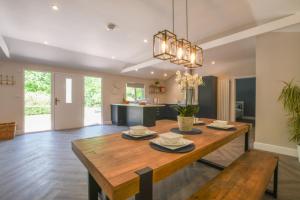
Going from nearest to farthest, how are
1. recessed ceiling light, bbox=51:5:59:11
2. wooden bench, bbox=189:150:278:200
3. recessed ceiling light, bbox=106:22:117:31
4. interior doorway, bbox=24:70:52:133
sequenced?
wooden bench, bbox=189:150:278:200, recessed ceiling light, bbox=51:5:59:11, recessed ceiling light, bbox=106:22:117:31, interior doorway, bbox=24:70:52:133

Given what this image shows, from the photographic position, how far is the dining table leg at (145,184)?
0.81 meters

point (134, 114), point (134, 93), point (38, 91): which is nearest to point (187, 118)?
point (134, 114)

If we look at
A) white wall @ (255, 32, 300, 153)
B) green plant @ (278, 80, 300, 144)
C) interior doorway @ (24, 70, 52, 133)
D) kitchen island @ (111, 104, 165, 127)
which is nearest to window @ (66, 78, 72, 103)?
interior doorway @ (24, 70, 52, 133)

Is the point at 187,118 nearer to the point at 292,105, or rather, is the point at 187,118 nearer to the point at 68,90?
the point at 292,105

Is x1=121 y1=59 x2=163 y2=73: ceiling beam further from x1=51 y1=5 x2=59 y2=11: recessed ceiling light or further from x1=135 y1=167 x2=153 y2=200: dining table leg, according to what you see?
x1=135 y1=167 x2=153 y2=200: dining table leg

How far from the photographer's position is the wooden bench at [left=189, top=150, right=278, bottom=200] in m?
1.12

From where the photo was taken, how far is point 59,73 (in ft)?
17.4

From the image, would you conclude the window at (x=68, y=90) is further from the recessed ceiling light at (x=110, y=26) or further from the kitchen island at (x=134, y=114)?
the recessed ceiling light at (x=110, y=26)

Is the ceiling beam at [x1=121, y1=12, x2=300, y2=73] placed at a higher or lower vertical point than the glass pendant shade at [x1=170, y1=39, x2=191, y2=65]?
higher

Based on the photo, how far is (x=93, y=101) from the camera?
6.29 meters

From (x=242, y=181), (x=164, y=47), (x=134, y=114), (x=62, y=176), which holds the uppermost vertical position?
(x=164, y=47)

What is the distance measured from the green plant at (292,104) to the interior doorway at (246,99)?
177 inches

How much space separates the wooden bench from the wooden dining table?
0.28 metres

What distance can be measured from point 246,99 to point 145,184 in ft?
28.4
